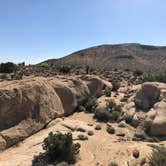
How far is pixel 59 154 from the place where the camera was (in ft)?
34.2

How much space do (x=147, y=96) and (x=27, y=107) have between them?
10.2 meters

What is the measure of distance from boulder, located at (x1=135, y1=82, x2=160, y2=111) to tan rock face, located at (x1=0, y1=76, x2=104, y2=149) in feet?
17.5

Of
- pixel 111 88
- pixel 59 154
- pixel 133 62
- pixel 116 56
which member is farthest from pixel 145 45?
pixel 59 154

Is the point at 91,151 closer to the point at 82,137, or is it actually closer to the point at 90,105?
the point at 82,137

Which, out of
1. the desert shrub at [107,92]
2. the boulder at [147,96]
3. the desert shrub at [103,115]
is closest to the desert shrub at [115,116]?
the desert shrub at [103,115]

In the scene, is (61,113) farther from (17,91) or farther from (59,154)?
(59,154)

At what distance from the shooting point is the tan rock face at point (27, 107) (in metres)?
12.2

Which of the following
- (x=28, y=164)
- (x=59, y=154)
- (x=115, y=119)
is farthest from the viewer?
(x=115, y=119)

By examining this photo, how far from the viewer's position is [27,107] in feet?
43.9

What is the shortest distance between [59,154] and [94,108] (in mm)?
8430

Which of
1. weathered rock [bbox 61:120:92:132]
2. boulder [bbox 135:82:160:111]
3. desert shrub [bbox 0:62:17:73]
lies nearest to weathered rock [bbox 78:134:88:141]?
weathered rock [bbox 61:120:92:132]

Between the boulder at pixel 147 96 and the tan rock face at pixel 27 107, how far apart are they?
17.5 ft

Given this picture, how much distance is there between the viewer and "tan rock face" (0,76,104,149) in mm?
12211

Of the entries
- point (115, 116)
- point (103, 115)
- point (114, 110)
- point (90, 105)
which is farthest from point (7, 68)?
point (115, 116)
